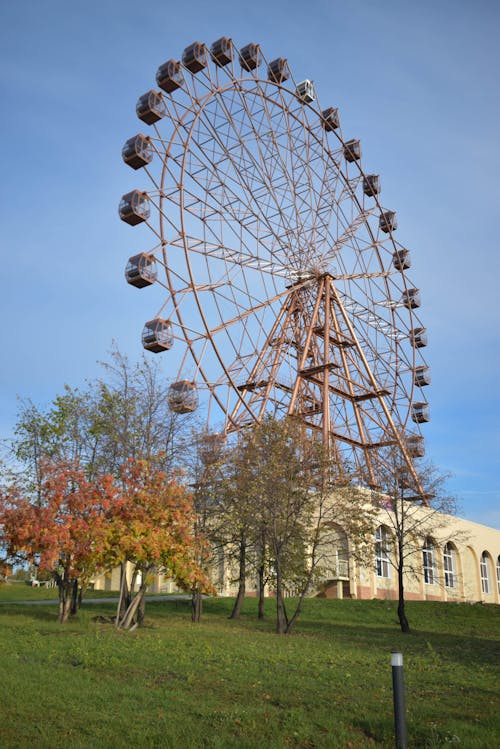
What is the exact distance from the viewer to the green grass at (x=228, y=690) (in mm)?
8336

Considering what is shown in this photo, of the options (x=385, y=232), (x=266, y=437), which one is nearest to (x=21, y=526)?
(x=266, y=437)

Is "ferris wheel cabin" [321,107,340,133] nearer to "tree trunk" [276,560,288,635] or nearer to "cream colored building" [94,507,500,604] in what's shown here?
"cream colored building" [94,507,500,604]

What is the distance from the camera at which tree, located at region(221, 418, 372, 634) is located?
23094 millimetres

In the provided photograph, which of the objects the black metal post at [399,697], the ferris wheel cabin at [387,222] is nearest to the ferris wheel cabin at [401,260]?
the ferris wheel cabin at [387,222]

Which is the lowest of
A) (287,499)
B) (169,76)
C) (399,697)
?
(399,697)

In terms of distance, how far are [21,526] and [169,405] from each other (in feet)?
29.4

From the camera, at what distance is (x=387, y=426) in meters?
42.5

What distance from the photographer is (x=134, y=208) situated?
29250mm

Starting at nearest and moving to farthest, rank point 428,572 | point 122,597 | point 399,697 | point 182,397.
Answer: point 399,697
point 122,597
point 182,397
point 428,572

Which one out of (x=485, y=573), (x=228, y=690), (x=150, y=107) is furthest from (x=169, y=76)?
(x=485, y=573)

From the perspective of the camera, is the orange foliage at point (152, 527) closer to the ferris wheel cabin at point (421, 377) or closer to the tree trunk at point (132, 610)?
the tree trunk at point (132, 610)

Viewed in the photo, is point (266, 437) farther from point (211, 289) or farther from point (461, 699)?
point (461, 699)

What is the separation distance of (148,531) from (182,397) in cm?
999

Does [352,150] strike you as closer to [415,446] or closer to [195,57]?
[195,57]
